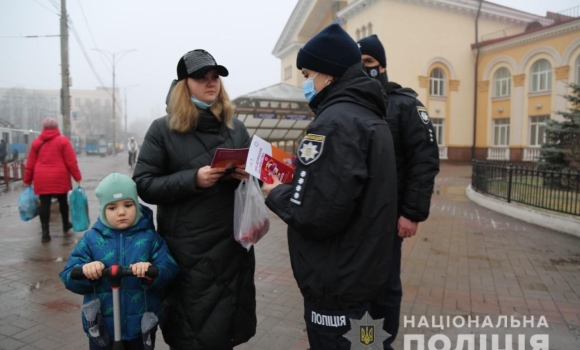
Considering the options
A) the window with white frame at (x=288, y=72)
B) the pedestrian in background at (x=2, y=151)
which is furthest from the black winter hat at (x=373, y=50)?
the window with white frame at (x=288, y=72)

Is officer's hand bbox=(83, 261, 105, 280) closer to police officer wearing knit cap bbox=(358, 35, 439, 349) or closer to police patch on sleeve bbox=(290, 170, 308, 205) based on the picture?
police patch on sleeve bbox=(290, 170, 308, 205)

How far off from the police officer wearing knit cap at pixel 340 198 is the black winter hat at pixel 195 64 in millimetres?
568

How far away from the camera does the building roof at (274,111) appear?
41.3 ft

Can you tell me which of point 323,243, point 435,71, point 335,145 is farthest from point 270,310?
point 435,71

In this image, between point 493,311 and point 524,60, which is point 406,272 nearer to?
point 493,311

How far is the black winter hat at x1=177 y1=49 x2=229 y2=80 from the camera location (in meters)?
2.29

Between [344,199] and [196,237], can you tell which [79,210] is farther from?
[344,199]

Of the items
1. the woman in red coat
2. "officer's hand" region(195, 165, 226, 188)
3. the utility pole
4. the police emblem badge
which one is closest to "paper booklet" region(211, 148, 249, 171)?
"officer's hand" region(195, 165, 226, 188)

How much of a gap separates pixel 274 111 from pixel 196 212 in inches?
425

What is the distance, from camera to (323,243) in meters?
1.89

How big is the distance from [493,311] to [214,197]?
3093mm

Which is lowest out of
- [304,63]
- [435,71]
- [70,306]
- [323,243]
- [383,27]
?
[70,306]

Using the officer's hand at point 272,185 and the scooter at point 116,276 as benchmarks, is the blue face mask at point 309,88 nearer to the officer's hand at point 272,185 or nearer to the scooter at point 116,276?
the officer's hand at point 272,185

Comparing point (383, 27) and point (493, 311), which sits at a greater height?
point (383, 27)
